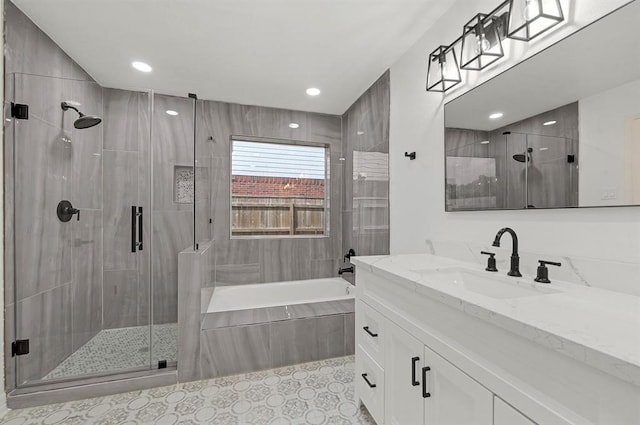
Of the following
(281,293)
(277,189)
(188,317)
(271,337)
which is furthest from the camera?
(277,189)

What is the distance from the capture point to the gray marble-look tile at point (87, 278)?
2.24m

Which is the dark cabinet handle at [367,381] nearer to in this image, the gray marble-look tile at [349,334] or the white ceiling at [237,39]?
the gray marble-look tile at [349,334]

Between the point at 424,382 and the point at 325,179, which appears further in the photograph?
the point at 325,179

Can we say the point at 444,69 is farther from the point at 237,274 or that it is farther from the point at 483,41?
the point at 237,274

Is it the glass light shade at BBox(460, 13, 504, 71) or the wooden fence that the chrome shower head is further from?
the glass light shade at BBox(460, 13, 504, 71)

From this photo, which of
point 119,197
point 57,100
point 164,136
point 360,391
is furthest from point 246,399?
point 57,100

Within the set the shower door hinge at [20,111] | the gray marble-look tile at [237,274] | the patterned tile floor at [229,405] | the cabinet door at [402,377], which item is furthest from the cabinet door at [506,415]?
the shower door hinge at [20,111]

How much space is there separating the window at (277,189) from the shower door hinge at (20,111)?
1660mm

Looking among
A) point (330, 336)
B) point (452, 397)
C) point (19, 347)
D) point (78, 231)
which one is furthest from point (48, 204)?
point (452, 397)

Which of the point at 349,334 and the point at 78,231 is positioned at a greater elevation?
the point at 78,231

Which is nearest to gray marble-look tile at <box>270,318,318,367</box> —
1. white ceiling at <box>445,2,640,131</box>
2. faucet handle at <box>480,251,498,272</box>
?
faucet handle at <box>480,251,498,272</box>

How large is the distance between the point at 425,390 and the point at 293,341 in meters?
1.39

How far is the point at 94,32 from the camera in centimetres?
197

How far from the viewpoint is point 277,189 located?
11.1 ft
